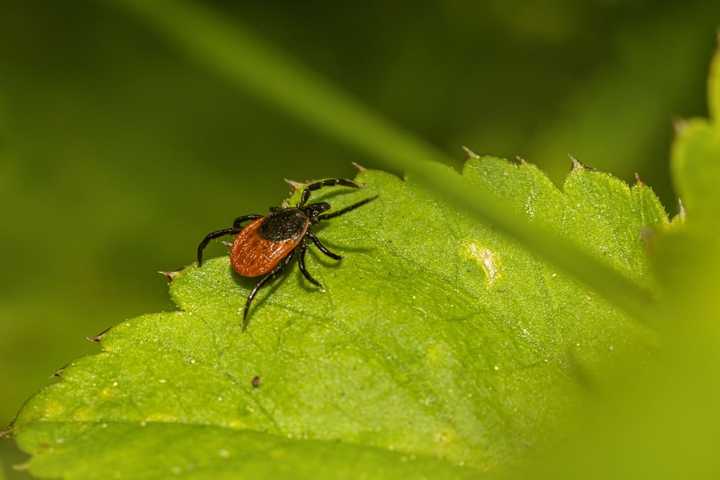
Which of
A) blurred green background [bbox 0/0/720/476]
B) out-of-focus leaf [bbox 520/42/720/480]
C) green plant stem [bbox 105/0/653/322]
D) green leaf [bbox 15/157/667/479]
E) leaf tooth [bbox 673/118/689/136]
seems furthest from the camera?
blurred green background [bbox 0/0/720/476]

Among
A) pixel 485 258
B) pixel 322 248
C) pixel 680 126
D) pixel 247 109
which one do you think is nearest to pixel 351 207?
pixel 322 248

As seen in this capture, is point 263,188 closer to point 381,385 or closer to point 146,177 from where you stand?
point 146,177

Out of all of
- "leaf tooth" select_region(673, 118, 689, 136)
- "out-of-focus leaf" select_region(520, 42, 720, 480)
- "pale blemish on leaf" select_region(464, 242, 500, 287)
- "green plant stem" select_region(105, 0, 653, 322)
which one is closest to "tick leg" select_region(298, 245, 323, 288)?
"pale blemish on leaf" select_region(464, 242, 500, 287)

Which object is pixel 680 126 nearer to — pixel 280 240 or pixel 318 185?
pixel 318 185

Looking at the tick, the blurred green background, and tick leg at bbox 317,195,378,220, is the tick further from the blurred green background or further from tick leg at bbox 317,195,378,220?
the blurred green background

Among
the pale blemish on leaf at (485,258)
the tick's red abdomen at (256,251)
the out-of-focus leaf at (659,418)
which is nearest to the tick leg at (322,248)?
the tick's red abdomen at (256,251)

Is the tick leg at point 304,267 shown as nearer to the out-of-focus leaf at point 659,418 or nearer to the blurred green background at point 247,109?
the blurred green background at point 247,109

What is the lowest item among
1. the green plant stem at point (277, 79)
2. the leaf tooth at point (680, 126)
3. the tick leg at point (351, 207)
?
the tick leg at point (351, 207)
